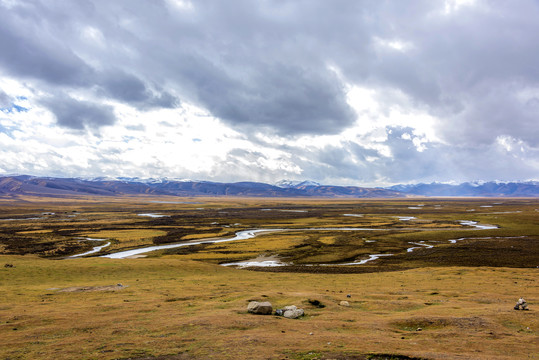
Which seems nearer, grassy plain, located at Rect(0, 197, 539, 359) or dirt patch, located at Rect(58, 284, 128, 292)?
grassy plain, located at Rect(0, 197, 539, 359)

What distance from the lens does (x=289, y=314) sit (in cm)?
1755

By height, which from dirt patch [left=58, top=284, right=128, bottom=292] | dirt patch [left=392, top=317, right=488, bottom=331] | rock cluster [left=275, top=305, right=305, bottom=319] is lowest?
dirt patch [left=58, top=284, right=128, bottom=292]

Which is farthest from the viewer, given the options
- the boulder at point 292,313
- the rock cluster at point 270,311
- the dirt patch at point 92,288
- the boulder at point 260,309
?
the dirt patch at point 92,288

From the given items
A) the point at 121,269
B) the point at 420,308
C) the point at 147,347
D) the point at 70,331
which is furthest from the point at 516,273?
the point at 121,269

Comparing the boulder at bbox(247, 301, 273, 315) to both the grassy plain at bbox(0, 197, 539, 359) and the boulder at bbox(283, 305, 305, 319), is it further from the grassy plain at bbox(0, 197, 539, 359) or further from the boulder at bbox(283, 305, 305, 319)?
the boulder at bbox(283, 305, 305, 319)

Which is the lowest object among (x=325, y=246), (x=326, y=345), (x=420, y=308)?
(x=325, y=246)

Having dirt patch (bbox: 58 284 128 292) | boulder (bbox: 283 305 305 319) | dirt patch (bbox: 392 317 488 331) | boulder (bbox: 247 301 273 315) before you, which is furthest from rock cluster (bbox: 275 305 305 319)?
dirt patch (bbox: 58 284 128 292)

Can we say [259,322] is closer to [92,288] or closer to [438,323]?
[438,323]

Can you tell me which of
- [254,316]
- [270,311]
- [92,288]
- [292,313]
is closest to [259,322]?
[254,316]

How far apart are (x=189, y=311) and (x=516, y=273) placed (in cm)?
3900

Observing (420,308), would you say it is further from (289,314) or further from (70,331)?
(70,331)

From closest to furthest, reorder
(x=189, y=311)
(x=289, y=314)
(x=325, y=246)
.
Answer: (x=289, y=314)
(x=189, y=311)
(x=325, y=246)

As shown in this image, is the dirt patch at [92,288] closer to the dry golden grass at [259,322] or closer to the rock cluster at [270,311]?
the dry golden grass at [259,322]

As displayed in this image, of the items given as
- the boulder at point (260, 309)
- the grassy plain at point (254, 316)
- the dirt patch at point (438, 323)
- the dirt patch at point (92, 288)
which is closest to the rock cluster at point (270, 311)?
the boulder at point (260, 309)
